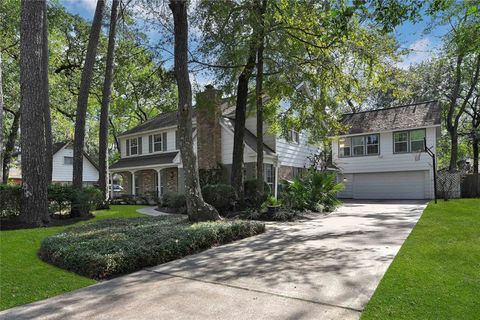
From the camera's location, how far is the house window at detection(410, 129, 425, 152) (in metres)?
23.2

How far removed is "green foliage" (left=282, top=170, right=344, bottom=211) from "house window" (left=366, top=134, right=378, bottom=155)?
9.65 meters

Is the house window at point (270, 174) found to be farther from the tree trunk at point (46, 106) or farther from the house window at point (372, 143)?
the tree trunk at point (46, 106)

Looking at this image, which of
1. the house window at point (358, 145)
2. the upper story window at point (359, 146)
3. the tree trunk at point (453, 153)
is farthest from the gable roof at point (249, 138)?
the tree trunk at point (453, 153)

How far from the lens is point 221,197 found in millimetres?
14359

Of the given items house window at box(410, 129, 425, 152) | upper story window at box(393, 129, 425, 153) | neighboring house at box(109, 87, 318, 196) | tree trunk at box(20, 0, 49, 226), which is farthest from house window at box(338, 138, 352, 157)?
tree trunk at box(20, 0, 49, 226)

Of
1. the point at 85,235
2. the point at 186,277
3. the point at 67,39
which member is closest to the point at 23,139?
the point at 85,235

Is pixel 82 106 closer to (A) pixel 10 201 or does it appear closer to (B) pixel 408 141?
(A) pixel 10 201

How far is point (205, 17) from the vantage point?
510 inches

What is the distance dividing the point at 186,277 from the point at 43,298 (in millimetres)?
1939

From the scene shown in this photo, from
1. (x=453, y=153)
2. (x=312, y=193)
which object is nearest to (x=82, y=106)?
(x=312, y=193)

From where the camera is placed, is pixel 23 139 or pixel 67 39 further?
pixel 67 39

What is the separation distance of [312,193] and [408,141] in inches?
441

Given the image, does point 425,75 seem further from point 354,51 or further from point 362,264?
→ point 362,264

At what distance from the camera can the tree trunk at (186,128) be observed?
10.6 m
